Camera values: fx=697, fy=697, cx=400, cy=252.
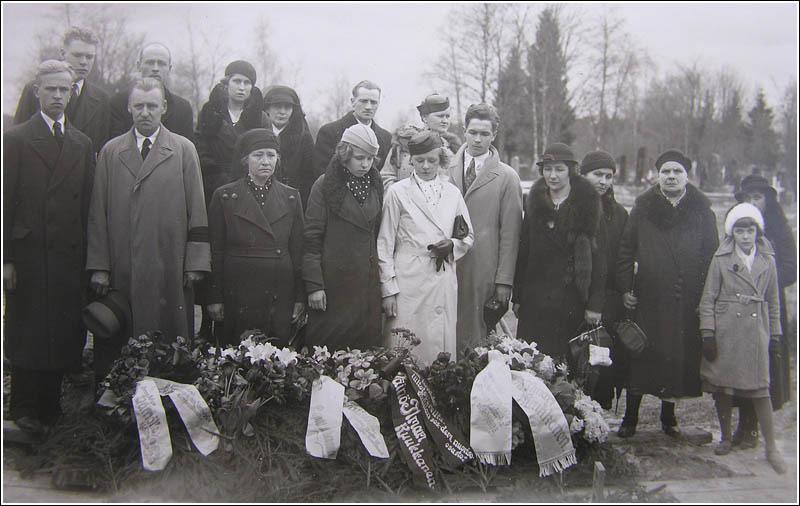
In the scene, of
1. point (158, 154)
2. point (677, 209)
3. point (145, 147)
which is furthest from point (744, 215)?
point (145, 147)

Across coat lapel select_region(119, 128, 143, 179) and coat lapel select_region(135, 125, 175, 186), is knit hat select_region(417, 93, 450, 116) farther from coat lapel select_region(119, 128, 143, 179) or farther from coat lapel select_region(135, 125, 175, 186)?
coat lapel select_region(119, 128, 143, 179)

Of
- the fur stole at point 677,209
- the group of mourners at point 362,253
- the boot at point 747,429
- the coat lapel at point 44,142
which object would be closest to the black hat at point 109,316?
the group of mourners at point 362,253

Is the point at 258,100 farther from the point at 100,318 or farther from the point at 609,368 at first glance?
the point at 609,368

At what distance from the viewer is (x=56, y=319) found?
4672 millimetres

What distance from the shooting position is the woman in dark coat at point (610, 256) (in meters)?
5.21

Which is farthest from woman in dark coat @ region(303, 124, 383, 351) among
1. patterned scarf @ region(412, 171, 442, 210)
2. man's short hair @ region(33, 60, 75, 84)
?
man's short hair @ region(33, 60, 75, 84)

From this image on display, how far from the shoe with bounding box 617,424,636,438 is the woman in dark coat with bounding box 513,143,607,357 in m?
0.79

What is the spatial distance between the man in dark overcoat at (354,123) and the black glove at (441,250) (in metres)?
1.30

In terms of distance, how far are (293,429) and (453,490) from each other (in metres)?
1.03

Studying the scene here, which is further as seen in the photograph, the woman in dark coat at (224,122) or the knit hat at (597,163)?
the woman in dark coat at (224,122)

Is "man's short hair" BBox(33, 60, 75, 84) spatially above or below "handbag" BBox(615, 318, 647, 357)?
above

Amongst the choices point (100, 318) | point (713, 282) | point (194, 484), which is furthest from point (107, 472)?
point (713, 282)

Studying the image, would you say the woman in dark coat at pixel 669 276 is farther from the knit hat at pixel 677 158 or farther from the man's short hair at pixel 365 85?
the man's short hair at pixel 365 85

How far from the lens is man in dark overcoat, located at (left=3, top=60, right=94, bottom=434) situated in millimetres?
4574
